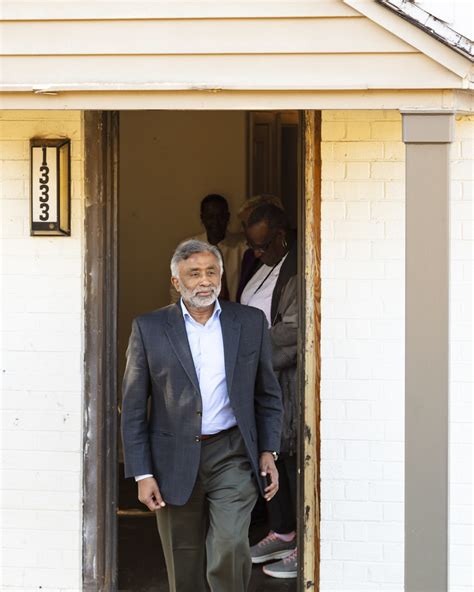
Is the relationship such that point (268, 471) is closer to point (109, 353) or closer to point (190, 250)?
point (190, 250)

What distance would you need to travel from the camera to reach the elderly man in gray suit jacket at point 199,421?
530 cm

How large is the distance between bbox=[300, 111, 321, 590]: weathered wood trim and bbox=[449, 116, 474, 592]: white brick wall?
0.66 m

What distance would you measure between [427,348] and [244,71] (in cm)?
137

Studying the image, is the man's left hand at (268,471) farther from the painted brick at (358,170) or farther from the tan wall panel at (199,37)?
the tan wall panel at (199,37)

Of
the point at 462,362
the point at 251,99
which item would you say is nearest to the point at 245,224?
the point at 462,362

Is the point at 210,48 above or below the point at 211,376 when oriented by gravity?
above

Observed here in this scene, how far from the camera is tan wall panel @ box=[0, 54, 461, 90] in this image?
4.83 meters

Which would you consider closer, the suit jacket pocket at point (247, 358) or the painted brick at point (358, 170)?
the suit jacket pocket at point (247, 358)

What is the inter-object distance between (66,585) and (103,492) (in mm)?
510

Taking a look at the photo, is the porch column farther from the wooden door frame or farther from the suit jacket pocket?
the wooden door frame

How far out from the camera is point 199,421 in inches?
208

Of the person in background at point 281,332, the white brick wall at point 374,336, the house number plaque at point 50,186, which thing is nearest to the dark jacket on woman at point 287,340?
the person in background at point 281,332

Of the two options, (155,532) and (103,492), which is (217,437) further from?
(155,532)

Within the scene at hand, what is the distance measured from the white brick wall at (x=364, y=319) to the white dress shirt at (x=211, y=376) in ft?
2.53
